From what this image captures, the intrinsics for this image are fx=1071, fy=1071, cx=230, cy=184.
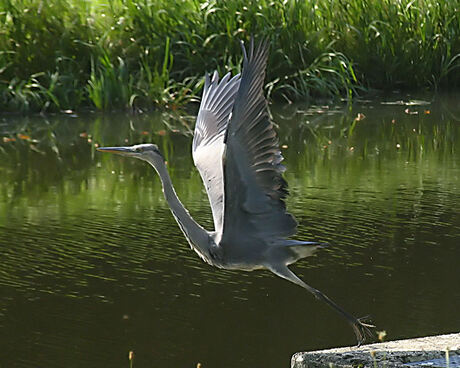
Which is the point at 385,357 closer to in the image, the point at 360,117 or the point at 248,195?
the point at 248,195

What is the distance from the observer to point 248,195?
3.76 m

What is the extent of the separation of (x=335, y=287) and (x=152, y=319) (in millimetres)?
931

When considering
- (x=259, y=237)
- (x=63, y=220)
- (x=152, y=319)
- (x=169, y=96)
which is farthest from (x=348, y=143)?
(x=259, y=237)

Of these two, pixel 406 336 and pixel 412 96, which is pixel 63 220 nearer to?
pixel 406 336

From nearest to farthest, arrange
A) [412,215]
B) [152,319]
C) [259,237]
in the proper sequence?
[259,237]
[152,319]
[412,215]

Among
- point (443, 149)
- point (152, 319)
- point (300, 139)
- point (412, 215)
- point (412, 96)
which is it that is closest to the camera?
point (152, 319)

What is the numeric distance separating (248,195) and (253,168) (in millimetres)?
129

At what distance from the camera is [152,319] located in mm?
4746

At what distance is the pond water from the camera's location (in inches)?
178

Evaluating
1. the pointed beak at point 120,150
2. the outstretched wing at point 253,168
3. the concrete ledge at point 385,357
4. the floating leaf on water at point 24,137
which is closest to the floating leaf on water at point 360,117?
the floating leaf on water at point 24,137

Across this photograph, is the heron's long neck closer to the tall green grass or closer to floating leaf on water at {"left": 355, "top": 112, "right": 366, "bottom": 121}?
floating leaf on water at {"left": 355, "top": 112, "right": 366, "bottom": 121}

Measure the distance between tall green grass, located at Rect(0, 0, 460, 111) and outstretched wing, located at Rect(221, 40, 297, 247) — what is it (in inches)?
277

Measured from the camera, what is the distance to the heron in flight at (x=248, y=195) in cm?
352

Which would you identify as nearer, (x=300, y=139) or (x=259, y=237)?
(x=259, y=237)
